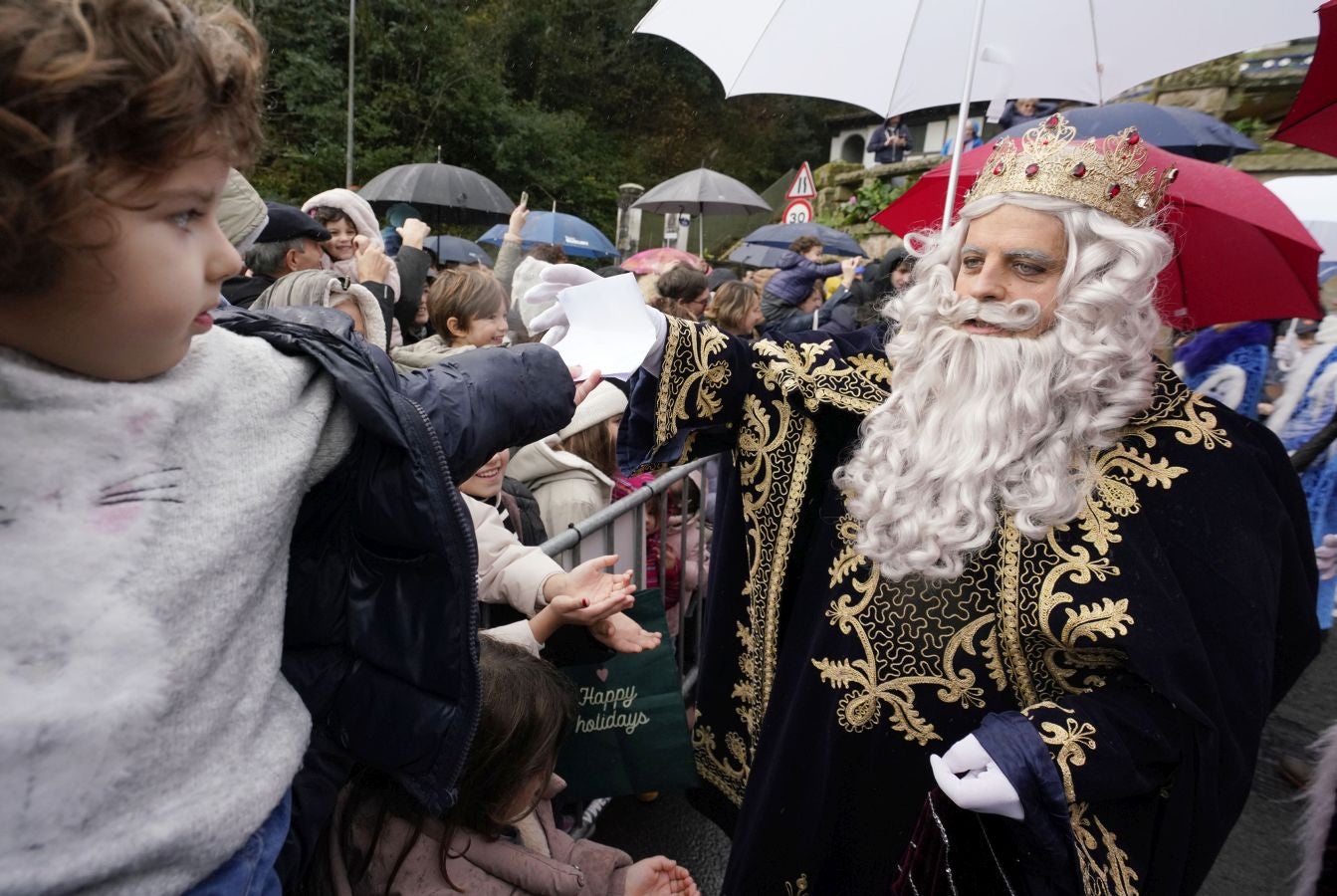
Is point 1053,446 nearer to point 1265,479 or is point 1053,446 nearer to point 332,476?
point 1265,479

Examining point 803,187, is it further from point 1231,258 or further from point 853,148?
point 853,148

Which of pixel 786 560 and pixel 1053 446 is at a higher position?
pixel 1053 446

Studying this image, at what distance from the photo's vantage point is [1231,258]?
2.26 meters

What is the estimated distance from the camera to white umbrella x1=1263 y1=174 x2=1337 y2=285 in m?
3.99

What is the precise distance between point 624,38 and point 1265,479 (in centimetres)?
2921

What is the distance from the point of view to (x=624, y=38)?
27.2 m

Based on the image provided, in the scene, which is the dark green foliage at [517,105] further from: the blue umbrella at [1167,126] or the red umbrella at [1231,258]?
the red umbrella at [1231,258]

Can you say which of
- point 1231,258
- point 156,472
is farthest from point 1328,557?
point 156,472

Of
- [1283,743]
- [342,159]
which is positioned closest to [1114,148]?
[1283,743]

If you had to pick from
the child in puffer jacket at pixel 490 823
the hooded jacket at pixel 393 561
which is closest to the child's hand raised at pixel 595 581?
the child in puffer jacket at pixel 490 823

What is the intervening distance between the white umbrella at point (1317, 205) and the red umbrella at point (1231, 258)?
1.95 meters

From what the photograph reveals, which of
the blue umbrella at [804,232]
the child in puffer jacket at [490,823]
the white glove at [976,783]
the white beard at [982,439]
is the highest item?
the blue umbrella at [804,232]

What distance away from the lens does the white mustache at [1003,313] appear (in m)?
1.71

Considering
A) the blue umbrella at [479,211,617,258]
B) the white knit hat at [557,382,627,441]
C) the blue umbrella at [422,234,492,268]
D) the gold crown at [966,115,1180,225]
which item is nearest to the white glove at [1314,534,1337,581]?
the gold crown at [966,115,1180,225]
